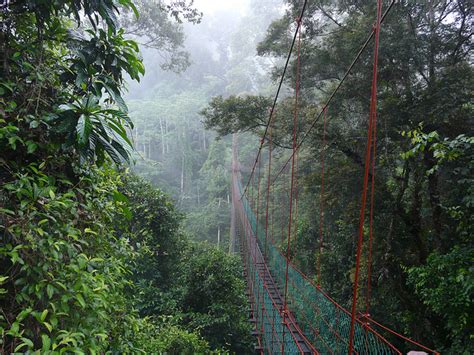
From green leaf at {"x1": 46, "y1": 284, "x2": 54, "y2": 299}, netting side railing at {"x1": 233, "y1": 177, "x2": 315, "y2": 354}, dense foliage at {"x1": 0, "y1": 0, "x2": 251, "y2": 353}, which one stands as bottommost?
netting side railing at {"x1": 233, "y1": 177, "x2": 315, "y2": 354}

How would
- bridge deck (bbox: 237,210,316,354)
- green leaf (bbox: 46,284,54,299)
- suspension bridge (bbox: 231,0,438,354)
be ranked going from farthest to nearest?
bridge deck (bbox: 237,210,316,354) < suspension bridge (bbox: 231,0,438,354) < green leaf (bbox: 46,284,54,299)

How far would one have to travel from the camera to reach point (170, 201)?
16.0 ft

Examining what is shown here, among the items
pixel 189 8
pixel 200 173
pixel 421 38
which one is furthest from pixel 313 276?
pixel 200 173

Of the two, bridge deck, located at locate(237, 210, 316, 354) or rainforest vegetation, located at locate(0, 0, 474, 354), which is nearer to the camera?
rainforest vegetation, located at locate(0, 0, 474, 354)

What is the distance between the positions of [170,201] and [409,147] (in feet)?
10.4

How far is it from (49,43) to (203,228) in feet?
35.1

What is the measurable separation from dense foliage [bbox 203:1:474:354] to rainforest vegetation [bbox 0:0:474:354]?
2cm

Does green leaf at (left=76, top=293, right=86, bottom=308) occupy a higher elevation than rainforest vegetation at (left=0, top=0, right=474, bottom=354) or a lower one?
lower

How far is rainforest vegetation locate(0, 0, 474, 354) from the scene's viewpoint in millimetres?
875

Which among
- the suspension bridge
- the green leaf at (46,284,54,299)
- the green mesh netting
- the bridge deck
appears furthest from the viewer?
the green mesh netting

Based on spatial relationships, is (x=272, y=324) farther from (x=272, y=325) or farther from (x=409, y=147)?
(x=409, y=147)

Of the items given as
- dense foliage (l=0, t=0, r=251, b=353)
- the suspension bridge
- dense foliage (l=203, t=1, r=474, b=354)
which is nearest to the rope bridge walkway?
the suspension bridge

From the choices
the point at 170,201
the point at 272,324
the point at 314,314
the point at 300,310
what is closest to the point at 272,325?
the point at 272,324

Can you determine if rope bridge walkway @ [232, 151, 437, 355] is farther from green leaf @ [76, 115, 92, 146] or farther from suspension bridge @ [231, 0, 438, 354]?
green leaf @ [76, 115, 92, 146]
